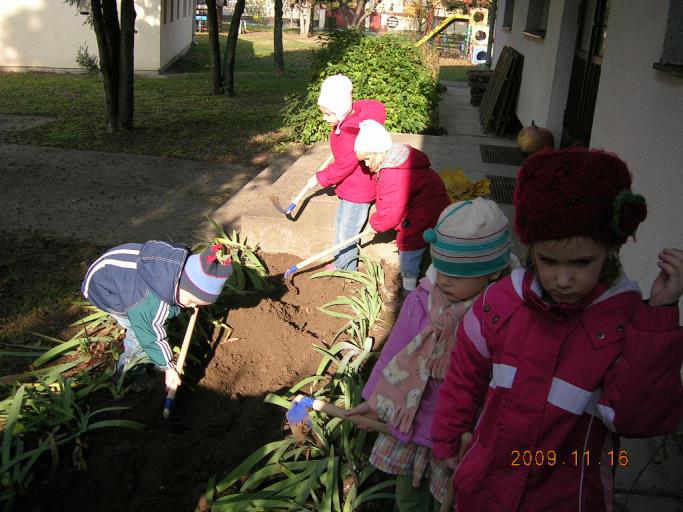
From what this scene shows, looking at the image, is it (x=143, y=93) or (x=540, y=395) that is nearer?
(x=540, y=395)

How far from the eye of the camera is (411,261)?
14.2 ft

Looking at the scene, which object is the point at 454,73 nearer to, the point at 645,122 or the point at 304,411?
the point at 645,122

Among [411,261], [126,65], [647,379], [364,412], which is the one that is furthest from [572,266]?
[126,65]

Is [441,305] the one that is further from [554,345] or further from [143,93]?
[143,93]

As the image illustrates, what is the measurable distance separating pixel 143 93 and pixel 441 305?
570 inches

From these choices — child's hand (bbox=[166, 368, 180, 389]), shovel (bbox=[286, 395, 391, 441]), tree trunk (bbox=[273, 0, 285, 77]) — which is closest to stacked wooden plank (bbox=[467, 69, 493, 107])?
tree trunk (bbox=[273, 0, 285, 77])

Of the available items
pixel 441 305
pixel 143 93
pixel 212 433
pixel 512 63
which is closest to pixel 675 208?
pixel 441 305

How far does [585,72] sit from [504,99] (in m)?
2.91

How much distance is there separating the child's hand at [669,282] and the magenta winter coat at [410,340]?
838mm

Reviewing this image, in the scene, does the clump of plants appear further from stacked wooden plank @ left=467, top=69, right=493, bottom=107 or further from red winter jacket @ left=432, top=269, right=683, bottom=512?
stacked wooden plank @ left=467, top=69, right=493, bottom=107

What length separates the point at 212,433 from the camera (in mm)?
3225

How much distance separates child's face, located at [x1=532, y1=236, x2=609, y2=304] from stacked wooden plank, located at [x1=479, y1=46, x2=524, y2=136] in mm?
8028

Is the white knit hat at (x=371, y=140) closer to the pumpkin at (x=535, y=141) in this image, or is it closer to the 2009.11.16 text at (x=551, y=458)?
the pumpkin at (x=535, y=141)

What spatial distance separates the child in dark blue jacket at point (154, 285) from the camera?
320 centimetres
